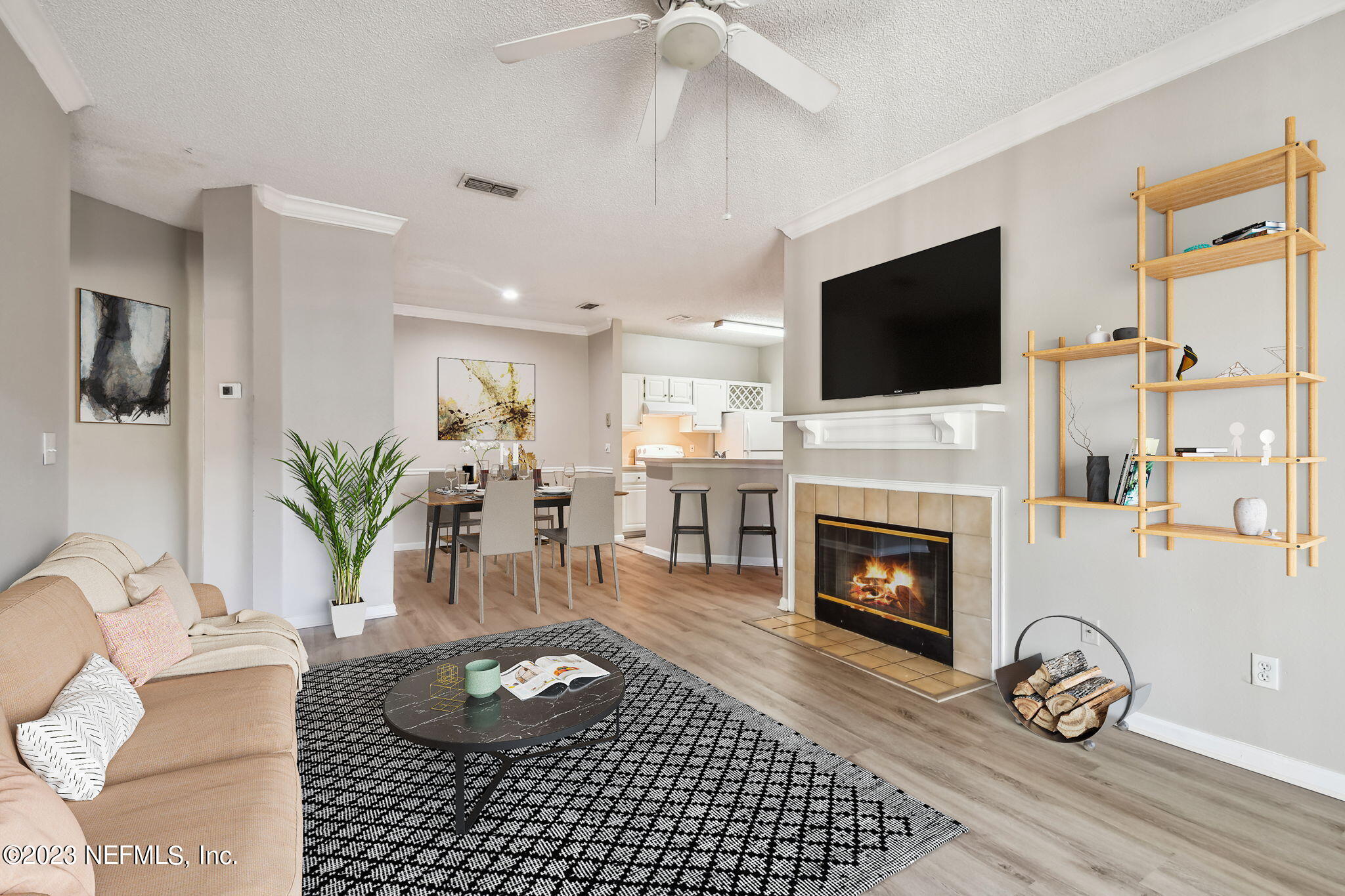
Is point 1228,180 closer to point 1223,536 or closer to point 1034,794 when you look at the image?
point 1223,536

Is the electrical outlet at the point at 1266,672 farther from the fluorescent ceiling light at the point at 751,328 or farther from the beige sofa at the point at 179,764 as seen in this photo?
the fluorescent ceiling light at the point at 751,328

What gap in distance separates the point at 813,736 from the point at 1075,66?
2892mm

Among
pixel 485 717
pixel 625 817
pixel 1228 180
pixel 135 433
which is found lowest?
pixel 625 817

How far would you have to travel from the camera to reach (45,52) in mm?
2387

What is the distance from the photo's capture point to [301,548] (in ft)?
13.1

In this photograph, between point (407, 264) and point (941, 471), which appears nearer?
point (941, 471)

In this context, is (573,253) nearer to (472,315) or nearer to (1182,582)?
(472,315)

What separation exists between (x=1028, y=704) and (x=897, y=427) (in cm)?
150

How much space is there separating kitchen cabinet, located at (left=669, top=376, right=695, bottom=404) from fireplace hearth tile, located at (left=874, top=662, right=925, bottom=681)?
210 inches

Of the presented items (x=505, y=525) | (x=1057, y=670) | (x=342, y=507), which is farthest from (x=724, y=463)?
(x=1057, y=670)

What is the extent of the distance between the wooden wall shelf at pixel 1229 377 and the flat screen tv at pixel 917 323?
502 mm

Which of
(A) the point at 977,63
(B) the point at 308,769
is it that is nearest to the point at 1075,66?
(A) the point at 977,63

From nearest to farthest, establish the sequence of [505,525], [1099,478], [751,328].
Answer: [1099,478] < [505,525] < [751,328]

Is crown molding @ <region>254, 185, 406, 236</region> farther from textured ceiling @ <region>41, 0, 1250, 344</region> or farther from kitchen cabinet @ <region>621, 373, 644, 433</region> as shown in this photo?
kitchen cabinet @ <region>621, 373, 644, 433</region>
